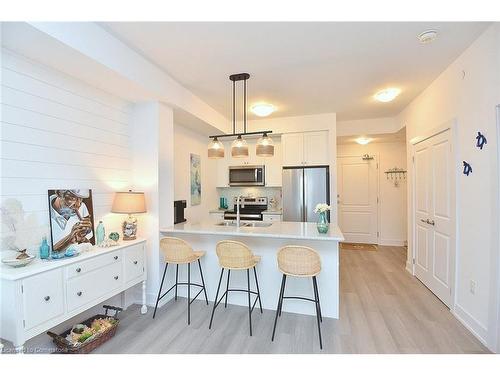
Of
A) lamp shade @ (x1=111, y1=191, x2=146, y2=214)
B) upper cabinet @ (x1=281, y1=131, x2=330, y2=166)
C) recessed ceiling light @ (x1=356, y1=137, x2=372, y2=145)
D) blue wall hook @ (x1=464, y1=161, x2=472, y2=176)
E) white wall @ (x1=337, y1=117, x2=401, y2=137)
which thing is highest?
white wall @ (x1=337, y1=117, x2=401, y2=137)

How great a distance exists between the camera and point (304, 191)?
4.43 metres

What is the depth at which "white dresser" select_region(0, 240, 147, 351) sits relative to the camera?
62.9 inches

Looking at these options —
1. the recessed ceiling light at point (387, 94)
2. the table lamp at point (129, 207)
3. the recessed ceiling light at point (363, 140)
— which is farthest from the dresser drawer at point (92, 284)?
the recessed ceiling light at point (363, 140)

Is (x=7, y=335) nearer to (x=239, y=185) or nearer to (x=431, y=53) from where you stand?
(x=239, y=185)

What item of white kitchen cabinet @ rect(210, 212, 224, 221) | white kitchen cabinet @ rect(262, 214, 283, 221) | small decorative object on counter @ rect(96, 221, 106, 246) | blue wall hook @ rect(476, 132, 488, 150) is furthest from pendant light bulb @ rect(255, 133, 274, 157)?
white kitchen cabinet @ rect(210, 212, 224, 221)

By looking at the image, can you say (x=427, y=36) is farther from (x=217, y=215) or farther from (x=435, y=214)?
(x=217, y=215)

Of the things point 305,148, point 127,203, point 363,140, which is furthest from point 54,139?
point 363,140

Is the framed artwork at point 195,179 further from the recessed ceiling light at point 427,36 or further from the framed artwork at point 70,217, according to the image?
the recessed ceiling light at point 427,36

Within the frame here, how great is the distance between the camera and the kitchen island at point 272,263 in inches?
103

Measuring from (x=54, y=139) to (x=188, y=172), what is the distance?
218 centimetres

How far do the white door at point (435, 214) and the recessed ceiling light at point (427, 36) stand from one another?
44.1 inches

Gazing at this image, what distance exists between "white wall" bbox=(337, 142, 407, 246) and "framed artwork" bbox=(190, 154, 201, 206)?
407 centimetres

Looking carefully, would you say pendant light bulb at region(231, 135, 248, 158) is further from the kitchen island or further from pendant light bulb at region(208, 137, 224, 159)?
the kitchen island

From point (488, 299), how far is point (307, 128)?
3.32 meters
